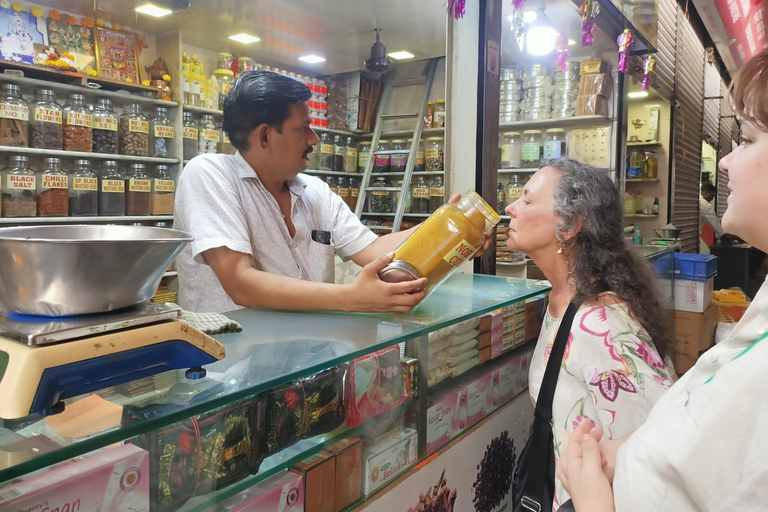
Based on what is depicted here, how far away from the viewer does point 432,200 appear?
613 cm

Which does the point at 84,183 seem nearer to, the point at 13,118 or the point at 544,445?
the point at 13,118

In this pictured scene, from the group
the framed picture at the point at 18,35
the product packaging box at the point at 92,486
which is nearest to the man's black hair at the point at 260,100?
the product packaging box at the point at 92,486

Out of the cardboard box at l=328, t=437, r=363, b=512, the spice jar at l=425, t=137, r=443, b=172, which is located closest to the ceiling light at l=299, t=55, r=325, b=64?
the spice jar at l=425, t=137, r=443, b=172

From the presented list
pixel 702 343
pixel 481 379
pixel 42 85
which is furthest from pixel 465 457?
pixel 42 85

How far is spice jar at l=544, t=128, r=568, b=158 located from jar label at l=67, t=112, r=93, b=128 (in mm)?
3631

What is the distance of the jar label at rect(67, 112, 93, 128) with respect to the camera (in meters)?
4.16

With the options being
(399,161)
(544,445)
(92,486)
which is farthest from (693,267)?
(92,486)

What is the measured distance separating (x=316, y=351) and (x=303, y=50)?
18.5ft

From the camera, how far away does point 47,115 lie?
4.02m

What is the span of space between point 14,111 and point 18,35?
696 millimetres

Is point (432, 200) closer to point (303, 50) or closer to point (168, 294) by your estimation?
→ point (303, 50)

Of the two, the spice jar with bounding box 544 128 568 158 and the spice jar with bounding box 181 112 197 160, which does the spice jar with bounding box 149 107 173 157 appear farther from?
the spice jar with bounding box 544 128 568 158

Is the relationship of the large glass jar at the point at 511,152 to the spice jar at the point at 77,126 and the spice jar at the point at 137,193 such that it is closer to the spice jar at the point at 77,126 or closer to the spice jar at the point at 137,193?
the spice jar at the point at 137,193

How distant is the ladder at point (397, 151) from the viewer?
603cm
